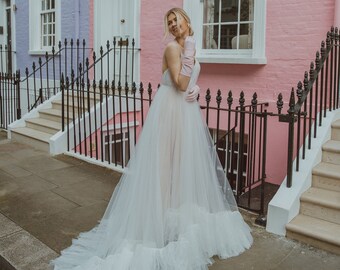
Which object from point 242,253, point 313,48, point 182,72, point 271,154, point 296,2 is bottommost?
point 242,253

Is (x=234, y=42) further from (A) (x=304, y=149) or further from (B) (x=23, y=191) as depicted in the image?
(B) (x=23, y=191)

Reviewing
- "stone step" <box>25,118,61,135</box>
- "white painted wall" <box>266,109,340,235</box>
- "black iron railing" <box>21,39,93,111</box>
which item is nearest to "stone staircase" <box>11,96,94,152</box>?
"stone step" <box>25,118,61,135</box>

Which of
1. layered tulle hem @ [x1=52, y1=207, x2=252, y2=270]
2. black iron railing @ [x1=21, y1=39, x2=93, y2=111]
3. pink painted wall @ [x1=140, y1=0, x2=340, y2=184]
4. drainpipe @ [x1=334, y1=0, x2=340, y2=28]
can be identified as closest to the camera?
layered tulle hem @ [x1=52, y1=207, x2=252, y2=270]

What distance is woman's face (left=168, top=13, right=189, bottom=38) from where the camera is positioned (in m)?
3.31

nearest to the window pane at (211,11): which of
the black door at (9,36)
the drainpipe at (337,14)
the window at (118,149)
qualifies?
the drainpipe at (337,14)

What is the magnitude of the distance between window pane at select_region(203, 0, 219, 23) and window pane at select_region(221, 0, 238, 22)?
0.40ft

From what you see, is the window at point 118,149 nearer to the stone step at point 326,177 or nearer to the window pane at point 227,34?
the window pane at point 227,34

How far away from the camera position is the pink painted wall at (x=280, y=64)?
221 inches

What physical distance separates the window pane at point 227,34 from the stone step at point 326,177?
3133mm

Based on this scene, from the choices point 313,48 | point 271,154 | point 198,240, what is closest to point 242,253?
point 198,240

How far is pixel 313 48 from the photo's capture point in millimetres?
5680

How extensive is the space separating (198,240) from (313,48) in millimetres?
3604

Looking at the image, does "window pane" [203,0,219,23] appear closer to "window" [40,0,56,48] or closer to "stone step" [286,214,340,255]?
"stone step" [286,214,340,255]

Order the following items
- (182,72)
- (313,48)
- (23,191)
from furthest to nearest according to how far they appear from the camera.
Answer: (313,48) < (23,191) < (182,72)
